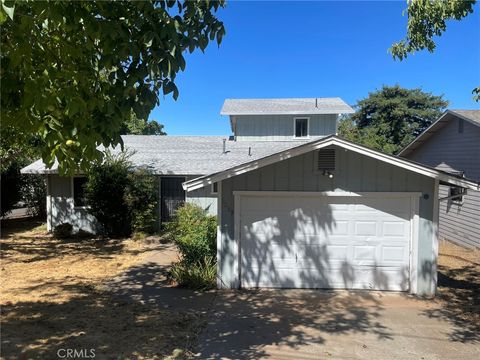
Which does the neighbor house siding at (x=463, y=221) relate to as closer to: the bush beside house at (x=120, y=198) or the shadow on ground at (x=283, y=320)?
the shadow on ground at (x=283, y=320)

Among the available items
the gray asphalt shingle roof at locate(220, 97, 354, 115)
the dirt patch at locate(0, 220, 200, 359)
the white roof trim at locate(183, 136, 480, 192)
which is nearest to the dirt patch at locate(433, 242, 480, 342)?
the white roof trim at locate(183, 136, 480, 192)

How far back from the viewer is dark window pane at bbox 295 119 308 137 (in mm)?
22062

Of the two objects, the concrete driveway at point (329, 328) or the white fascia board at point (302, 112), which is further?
the white fascia board at point (302, 112)

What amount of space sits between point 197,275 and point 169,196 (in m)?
7.73

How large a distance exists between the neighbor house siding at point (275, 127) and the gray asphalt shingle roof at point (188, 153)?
145cm

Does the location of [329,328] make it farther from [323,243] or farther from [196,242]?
[196,242]

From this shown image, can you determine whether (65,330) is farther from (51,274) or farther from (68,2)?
(68,2)

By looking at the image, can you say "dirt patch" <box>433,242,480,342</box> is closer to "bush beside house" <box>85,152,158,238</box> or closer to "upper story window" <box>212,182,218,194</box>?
"upper story window" <box>212,182,218,194</box>

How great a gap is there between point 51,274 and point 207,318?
4.96m

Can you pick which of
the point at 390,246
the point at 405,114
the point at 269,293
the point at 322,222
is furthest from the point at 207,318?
the point at 405,114

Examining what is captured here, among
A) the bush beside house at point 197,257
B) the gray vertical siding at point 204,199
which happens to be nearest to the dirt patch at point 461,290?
the bush beside house at point 197,257

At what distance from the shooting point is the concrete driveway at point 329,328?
515 cm

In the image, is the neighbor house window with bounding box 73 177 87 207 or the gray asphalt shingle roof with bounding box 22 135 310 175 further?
the gray asphalt shingle roof with bounding box 22 135 310 175

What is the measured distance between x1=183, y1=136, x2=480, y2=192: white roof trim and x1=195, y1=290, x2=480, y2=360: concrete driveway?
2.43 meters
